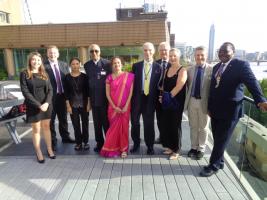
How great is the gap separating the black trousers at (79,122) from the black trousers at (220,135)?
2.18 meters

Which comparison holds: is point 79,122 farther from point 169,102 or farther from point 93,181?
point 169,102

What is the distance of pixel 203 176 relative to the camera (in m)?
3.36

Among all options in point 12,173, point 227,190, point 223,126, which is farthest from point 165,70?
point 12,173

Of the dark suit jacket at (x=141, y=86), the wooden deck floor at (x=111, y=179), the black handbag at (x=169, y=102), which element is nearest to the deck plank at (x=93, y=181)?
the wooden deck floor at (x=111, y=179)

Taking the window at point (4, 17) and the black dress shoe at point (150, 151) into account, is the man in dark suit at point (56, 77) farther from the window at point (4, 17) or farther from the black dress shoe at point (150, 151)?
the window at point (4, 17)

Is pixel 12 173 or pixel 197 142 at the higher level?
pixel 197 142

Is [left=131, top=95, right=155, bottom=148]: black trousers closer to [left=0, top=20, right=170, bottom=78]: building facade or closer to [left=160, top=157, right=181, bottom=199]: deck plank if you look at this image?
[left=160, top=157, right=181, bottom=199]: deck plank

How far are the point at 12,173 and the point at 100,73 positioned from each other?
6.57 ft

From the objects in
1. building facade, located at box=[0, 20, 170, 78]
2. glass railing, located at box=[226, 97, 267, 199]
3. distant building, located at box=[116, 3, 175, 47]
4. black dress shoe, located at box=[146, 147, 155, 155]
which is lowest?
black dress shoe, located at box=[146, 147, 155, 155]

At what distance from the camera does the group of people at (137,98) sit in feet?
11.0

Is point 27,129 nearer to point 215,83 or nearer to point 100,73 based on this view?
point 100,73

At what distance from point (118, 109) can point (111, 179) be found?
111 centimetres

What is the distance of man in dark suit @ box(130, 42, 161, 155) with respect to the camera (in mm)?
3805

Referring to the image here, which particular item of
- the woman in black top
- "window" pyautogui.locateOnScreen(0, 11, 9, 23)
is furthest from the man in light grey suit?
"window" pyautogui.locateOnScreen(0, 11, 9, 23)
